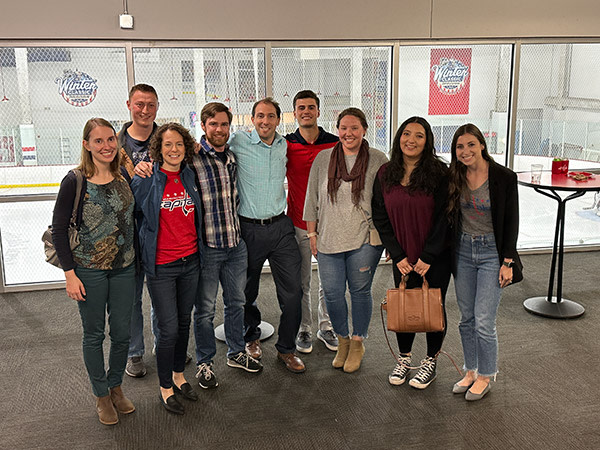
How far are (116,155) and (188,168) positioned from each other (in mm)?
369

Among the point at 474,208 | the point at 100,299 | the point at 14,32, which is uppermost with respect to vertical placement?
the point at 14,32

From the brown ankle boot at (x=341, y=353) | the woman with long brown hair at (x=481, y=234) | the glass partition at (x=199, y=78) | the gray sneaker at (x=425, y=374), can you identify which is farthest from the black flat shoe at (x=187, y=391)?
the glass partition at (x=199, y=78)

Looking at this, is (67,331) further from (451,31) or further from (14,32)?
(451,31)

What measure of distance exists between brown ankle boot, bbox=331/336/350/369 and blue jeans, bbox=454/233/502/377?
2.45 feet

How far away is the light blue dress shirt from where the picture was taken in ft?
11.5

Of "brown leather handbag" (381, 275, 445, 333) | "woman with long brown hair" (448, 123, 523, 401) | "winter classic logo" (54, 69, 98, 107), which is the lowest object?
"brown leather handbag" (381, 275, 445, 333)

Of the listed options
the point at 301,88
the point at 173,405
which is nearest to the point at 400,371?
the point at 173,405

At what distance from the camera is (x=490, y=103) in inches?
237

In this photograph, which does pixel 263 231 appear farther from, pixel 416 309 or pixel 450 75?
pixel 450 75

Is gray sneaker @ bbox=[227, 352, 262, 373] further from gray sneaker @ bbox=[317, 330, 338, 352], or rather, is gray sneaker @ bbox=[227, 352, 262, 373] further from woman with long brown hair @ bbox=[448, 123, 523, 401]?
woman with long brown hair @ bbox=[448, 123, 523, 401]

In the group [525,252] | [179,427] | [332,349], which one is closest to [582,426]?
[332,349]

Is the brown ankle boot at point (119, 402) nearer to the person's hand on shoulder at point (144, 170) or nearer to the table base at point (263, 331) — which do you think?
the table base at point (263, 331)

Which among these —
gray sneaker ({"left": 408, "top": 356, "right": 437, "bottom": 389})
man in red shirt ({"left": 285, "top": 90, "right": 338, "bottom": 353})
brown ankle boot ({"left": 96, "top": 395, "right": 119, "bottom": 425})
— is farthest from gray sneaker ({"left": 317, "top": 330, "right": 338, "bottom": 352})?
brown ankle boot ({"left": 96, "top": 395, "right": 119, "bottom": 425})

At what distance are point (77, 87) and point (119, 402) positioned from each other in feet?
9.89
